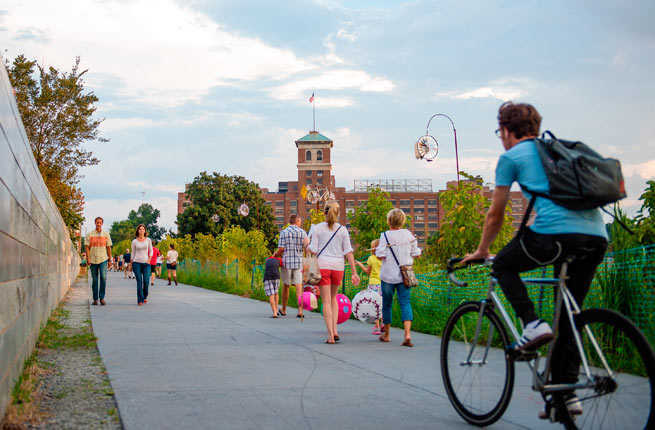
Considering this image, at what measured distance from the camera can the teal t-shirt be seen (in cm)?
362

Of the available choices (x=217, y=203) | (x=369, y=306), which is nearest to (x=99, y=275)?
(x=369, y=306)

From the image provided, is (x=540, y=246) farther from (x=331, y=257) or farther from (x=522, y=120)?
(x=331, y=257)

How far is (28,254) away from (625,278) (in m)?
5.42

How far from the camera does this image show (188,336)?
30.9ft

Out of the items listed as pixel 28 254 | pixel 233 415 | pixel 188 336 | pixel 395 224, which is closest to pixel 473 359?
pixel 233 415

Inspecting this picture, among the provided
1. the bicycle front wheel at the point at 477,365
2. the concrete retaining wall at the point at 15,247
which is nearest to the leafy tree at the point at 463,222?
the concrete retaining wall at the point at 15,247

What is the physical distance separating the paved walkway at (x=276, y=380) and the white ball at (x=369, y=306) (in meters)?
0.27

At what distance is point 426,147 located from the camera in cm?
2191

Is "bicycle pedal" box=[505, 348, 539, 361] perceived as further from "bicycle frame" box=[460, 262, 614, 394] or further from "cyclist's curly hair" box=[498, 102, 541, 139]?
"cyclist's curly hair" box=[498, 102, 541, 139]

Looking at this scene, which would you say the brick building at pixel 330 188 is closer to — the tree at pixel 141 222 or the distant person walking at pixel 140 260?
the tree at pixel 141 222

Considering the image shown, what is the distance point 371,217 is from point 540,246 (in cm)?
1830

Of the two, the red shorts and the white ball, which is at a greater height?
the red shorts

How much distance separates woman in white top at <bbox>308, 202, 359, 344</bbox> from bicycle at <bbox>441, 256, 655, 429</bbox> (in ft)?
14.4

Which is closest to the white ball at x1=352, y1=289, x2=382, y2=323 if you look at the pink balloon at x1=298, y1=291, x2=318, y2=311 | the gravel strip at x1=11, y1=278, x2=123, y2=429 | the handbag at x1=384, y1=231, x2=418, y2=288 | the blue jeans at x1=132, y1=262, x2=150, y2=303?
the handbag at x1=384, y1=231, x2=418, y2=288
